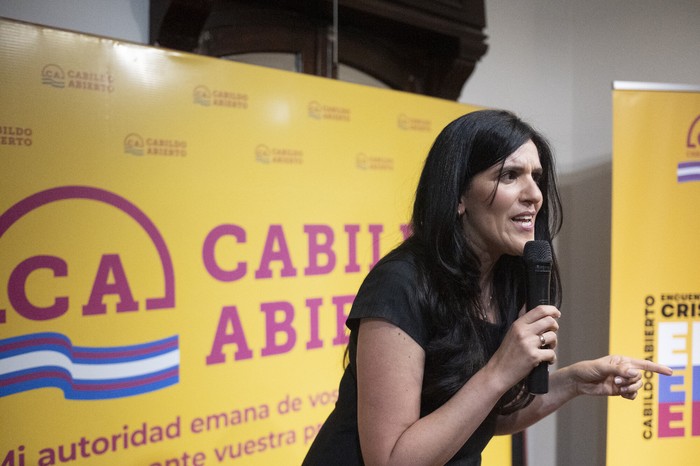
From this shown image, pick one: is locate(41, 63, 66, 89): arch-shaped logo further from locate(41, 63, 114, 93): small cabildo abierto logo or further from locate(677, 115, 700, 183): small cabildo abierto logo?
locate(677, 115, 700, 183): small cabildo abierto logo

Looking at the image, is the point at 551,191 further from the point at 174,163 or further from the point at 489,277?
the point at 174,163

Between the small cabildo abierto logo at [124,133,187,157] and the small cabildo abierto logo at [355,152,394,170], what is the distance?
74 cm

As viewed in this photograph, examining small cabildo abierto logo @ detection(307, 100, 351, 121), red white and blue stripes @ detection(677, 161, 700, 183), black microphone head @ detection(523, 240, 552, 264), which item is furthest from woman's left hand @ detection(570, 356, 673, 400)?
red white and blue stripes @ detection(677, 161, 700, 183)

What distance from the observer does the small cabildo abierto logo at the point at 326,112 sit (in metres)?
2.19

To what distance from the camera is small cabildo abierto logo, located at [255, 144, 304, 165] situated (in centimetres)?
205

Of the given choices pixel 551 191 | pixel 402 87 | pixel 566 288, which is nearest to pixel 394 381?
pixel 551 191

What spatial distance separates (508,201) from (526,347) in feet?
0.99

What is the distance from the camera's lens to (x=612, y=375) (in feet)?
4.31

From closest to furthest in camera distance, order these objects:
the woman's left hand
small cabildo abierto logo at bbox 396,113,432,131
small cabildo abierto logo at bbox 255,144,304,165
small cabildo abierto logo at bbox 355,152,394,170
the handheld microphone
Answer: the handheld microphone → the woman's left hand → small cabildo abierto logo at bbox 255,144,304,165 → small cabildo abierto logo at bbox 355,152,394,170 → small cabildo abierto logo at bbox 396,113,432,131

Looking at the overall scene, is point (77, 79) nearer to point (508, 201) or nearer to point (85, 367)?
point (85, 367)

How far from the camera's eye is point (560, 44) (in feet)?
11.7

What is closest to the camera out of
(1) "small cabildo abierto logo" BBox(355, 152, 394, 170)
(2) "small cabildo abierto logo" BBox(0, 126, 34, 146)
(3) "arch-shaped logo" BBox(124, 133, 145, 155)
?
(2) "small cabildo abierto logo" BBox(0, 126, 34, 146)

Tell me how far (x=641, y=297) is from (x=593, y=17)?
1.79m

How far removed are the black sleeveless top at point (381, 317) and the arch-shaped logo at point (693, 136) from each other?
211 centimetres
